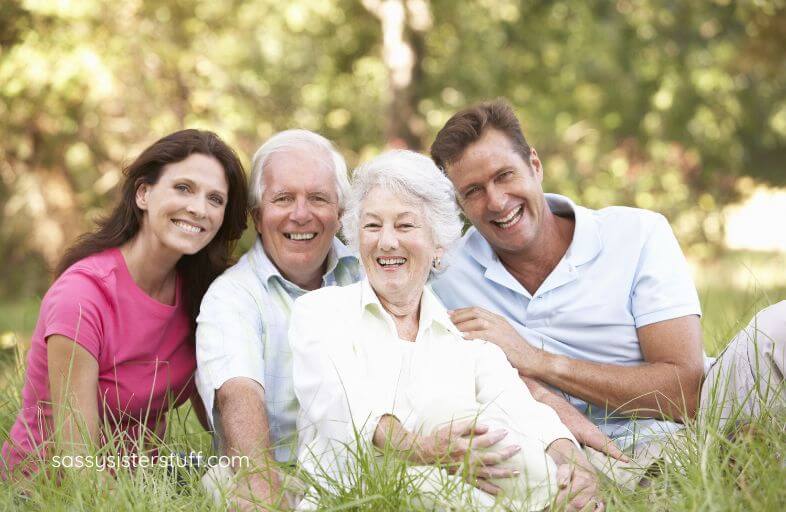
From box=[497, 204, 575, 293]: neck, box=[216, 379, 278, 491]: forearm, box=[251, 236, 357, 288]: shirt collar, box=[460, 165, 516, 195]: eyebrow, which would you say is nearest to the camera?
box=[216, 379, 278, 491]: forearm

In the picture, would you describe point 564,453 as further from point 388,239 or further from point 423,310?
point 388,239

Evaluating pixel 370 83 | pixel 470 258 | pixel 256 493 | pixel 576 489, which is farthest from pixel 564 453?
pixel 370 83

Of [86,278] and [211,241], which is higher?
[211,241]

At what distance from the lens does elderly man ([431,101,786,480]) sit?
315 centimetres

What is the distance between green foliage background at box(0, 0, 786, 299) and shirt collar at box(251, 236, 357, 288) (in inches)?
229

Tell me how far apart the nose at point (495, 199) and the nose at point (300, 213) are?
0.71 meters

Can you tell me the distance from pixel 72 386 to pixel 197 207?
781 mm

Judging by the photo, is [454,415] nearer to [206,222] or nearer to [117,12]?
[206,222]

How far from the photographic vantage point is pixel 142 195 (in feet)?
10.8

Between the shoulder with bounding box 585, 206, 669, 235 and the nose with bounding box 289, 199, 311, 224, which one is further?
the shoulder with bounding box 585, 206, 669, 235

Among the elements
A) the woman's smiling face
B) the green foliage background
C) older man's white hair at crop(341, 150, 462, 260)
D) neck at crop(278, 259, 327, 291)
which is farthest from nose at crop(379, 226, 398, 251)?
the green foliage background

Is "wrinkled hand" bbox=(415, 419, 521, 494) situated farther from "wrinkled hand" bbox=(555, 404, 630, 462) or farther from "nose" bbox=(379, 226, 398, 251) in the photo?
"nose" bbox=(379, 226, 398, 251)

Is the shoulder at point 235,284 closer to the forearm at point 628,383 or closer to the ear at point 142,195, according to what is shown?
the ear at point 142,195

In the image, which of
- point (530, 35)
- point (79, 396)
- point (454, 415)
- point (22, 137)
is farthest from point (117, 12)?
point (454, 415)
